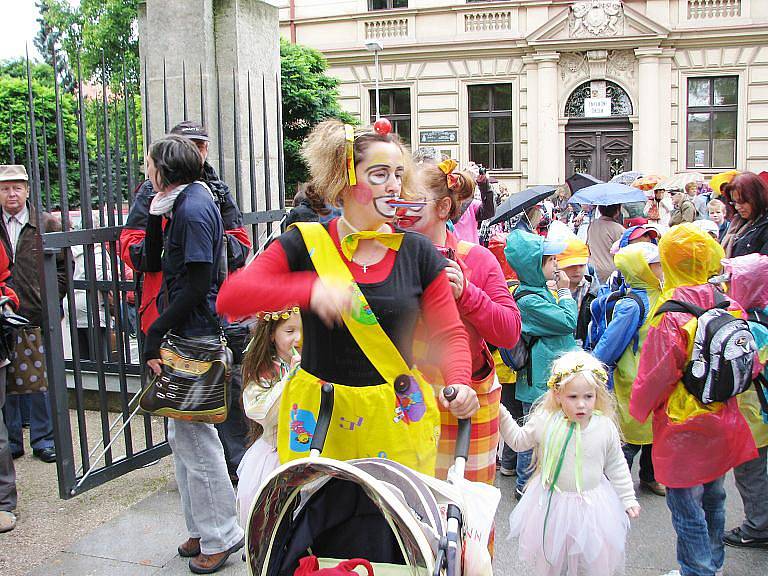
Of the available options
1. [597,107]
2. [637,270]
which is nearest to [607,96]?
[597,107]

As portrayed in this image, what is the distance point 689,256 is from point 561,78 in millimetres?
21207

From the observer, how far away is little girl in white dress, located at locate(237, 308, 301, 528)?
3826mm

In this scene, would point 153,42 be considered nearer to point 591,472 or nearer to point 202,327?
point 202,327

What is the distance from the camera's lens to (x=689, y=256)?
372 cm

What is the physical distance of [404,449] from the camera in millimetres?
2627

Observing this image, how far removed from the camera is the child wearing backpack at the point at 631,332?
16.6 feet

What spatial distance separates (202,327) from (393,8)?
23.3 m

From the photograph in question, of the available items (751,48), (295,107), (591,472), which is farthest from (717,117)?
(591,472)

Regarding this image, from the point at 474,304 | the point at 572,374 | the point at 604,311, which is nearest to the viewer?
the point at 474,304

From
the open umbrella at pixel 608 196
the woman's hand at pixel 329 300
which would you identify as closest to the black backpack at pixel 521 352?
the woman's hand at pixel 329 300

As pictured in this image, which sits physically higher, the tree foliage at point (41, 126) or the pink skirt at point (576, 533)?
the tree foliage at point (41, 126)

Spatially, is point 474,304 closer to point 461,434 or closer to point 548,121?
point 461,434

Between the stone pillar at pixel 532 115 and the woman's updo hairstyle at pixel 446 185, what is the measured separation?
21.1m

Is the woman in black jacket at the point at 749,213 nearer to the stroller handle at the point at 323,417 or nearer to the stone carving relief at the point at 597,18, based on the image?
the stroller handle at the point at 323,417
